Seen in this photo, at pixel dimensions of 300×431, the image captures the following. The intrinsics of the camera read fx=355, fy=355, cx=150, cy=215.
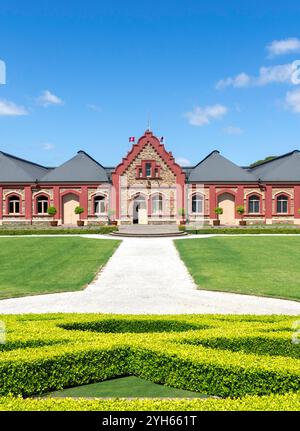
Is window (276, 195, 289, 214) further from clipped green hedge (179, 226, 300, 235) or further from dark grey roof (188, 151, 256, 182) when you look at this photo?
clipped green hedge (179, 226, 300, 235)

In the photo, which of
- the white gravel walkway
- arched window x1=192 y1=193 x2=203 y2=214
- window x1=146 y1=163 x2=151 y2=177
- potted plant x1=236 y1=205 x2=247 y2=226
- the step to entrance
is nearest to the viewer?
the white gravel walkway

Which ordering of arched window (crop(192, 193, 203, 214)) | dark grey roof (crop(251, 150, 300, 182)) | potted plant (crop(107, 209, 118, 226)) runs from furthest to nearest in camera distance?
dark grey roof (crop(251, 150, 300, 182)), arched window (crop(192, 193, 203, 214)), potted plant (crop(107, 209, 118, 226))

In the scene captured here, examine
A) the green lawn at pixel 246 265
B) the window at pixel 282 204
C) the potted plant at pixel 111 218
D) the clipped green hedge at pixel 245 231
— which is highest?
the window at pixel 282 204

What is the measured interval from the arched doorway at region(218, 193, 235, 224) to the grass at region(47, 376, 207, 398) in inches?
1709

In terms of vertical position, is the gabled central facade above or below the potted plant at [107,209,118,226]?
above

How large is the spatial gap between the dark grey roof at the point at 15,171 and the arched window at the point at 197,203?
22264 millimetres

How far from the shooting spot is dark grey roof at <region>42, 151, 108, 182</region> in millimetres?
48531

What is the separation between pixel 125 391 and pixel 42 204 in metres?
45.0

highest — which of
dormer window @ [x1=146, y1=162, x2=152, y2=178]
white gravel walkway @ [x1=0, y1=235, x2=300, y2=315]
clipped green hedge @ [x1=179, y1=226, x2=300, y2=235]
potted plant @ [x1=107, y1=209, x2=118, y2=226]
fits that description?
dormer window @ [x1=146, y1=162, x2=152, y2=178]

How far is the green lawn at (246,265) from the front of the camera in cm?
1514

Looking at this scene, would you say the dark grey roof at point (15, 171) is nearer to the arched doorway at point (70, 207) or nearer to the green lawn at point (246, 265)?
the arched doorway at point (70, 207)

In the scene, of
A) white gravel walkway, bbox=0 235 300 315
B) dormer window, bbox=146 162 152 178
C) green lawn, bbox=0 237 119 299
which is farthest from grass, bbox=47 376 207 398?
dormer window, bbox=146 162 152 178

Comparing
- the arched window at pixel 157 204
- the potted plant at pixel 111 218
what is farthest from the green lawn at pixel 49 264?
the arched window at pixel 157 204

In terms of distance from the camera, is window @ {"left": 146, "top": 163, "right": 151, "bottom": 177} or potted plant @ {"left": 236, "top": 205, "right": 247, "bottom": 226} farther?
window @ {"left": 146, "top": 163, "right": 151, "bottom": 177}
